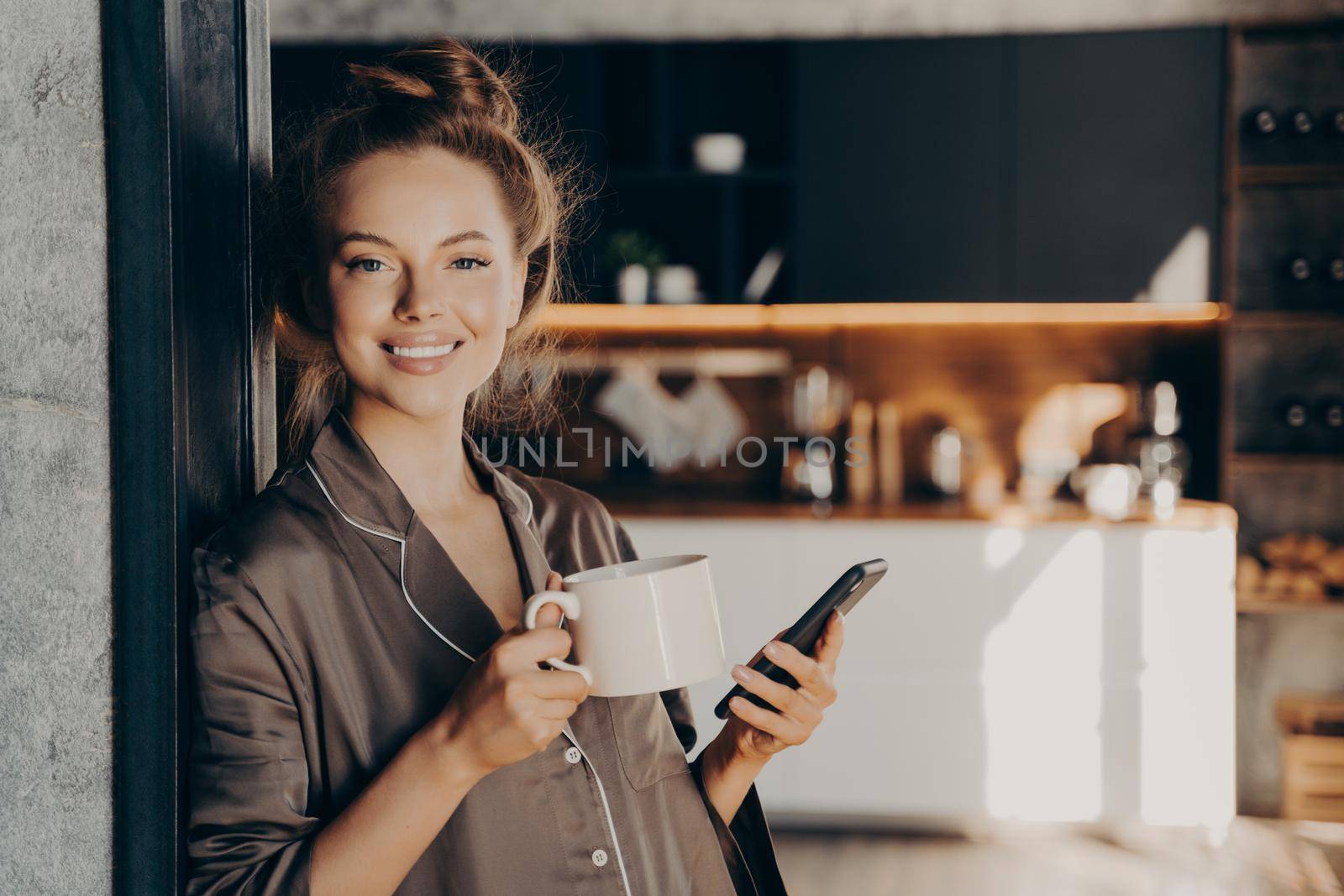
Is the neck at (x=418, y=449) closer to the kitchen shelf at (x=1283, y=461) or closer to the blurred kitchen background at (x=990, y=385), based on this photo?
the blurred kitchen background at (x=990, y=385)

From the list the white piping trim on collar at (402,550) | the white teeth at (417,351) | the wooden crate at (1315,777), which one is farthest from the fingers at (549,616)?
the wooden crate at (1315,777)

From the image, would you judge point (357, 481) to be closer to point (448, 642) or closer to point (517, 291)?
point (448, 642)

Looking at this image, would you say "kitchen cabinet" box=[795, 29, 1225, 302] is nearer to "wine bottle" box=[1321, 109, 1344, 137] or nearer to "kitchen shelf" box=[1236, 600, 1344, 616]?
"wine bottle" box=[1321, 109, 1344, 137]

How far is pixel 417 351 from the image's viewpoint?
802 mm

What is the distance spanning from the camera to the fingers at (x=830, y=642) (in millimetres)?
830

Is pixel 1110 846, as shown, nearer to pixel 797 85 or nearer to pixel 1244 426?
pixel 1244 426

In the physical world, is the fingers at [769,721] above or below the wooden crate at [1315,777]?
above

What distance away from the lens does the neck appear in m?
0.86

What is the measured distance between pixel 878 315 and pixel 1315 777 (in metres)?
1.93

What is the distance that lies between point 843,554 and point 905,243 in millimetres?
1035

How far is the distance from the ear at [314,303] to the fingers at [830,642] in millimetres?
464

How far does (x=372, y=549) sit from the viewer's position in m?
0.78

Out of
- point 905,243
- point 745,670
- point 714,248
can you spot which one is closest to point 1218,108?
point 905,243

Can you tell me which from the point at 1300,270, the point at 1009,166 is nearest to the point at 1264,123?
the point at 1300,270
